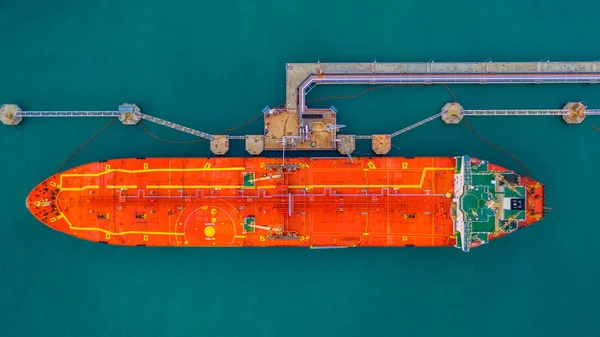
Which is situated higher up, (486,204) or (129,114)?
(129,114)

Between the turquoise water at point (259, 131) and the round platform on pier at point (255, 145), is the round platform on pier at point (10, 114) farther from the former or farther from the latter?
the round platform on pier at point (255, 145)

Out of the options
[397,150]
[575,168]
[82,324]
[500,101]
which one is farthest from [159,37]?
[575,168]

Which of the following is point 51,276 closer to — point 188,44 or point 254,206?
point 254,206

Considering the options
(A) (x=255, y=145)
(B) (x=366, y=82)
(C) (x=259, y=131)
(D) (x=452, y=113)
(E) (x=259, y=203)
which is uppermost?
(B) (x=366, y=82)

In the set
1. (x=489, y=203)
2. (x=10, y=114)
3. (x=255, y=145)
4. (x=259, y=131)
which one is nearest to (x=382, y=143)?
(x=489, y=203)

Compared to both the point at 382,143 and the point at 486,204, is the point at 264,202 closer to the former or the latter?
the point at 382,143

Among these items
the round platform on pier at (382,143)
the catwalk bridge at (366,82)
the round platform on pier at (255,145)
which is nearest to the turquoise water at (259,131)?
the catwalk bridge at (366,82)
